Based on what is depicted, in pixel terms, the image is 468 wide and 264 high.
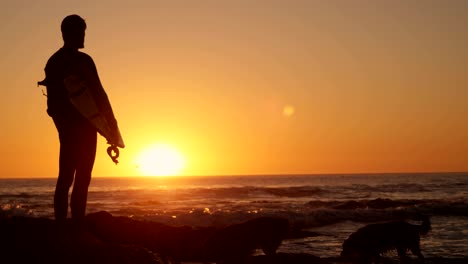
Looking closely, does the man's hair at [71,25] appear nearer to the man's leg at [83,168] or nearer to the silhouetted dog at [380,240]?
the man's leg at [83,168]

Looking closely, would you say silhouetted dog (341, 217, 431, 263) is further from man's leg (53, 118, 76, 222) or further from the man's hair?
the man's hair

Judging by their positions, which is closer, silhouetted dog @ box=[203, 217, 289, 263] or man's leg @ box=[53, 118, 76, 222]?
man's leg @ box=[53, 118, 76, 222]

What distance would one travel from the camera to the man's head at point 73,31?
5.71 m

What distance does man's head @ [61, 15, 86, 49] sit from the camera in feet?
18.7

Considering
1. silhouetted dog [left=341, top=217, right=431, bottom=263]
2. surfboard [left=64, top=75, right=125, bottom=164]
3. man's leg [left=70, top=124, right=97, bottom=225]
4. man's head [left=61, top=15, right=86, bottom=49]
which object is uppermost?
man's head [left=61, top=15, right=86, bottom=49]

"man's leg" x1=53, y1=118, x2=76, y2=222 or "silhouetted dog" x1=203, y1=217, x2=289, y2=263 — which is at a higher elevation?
"man's leg" x1=53, y1=118, x2=76, y2=222

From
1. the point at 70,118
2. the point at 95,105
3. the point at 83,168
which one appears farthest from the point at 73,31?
the point at 83,168

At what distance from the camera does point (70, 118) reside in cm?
562

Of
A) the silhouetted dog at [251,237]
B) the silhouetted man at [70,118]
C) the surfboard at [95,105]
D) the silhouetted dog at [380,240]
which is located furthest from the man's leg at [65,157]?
the silhouetted dog at [380,240]

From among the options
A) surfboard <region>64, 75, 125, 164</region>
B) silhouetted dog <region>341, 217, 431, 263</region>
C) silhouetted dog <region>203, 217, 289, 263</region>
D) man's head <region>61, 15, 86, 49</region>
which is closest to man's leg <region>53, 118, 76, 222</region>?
surfboard <region>64, 75, 125, 164</region>

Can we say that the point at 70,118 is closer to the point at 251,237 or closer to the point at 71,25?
the point at 71,25

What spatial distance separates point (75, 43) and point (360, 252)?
775 centimetres

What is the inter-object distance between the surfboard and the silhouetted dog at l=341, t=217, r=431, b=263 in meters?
6.58

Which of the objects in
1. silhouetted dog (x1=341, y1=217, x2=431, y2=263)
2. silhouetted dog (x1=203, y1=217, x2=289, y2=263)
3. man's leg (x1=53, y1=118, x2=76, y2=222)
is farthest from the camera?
silhouetted dog (x1=341, y1=217, x2=431, y2=263)
